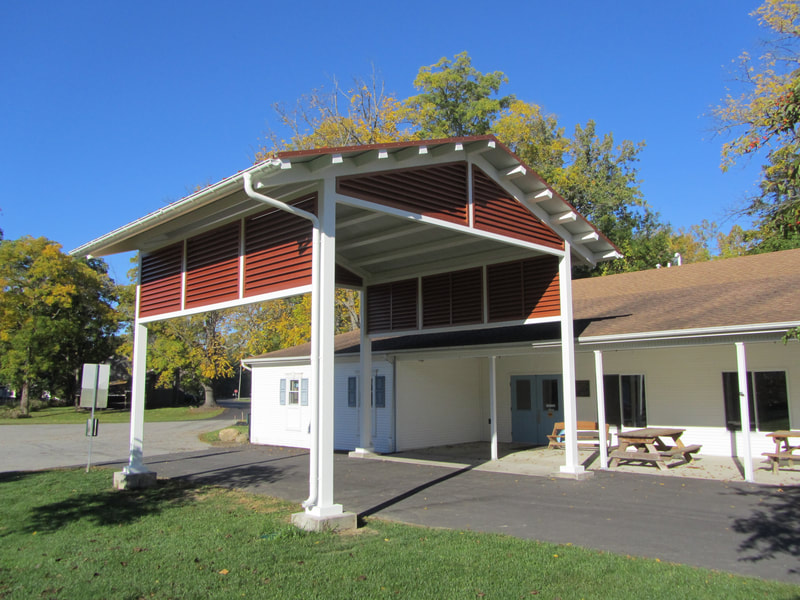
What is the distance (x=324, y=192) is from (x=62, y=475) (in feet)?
31.5

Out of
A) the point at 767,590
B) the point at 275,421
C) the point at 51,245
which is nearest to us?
the point at 767,590

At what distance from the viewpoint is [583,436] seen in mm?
15938

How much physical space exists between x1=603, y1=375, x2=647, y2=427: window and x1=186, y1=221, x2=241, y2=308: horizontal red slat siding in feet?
33.9

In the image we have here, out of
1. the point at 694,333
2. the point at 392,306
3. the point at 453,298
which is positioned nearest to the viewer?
the point at 694,333

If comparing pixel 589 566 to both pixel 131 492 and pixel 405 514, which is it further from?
pixel 131 492

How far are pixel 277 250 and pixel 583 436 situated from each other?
10.5 m

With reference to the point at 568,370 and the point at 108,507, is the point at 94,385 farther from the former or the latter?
the point at 568,370

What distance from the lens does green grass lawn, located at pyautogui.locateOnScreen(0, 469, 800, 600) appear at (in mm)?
5402

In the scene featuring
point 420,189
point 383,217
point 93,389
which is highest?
point 420,189

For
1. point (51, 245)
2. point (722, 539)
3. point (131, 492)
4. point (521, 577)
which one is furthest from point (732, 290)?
point (51, 245)

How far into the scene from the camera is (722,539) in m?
7.16

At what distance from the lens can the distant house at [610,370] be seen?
41.4ft

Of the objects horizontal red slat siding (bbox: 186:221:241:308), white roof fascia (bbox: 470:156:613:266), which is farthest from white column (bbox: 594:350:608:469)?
horizontal red slat siding (bbox: 186:221:241:308)

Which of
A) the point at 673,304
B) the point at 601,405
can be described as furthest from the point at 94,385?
the point at 673,304
